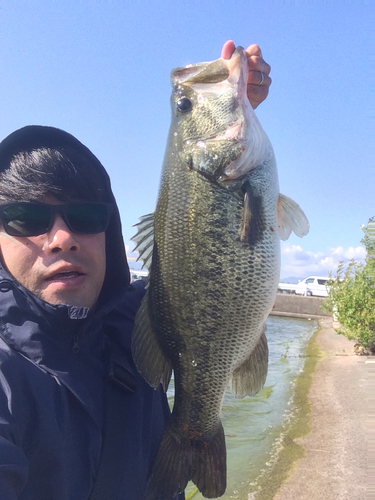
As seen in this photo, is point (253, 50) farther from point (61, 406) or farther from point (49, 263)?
point (61, 406)

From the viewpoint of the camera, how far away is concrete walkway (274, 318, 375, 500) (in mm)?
5234

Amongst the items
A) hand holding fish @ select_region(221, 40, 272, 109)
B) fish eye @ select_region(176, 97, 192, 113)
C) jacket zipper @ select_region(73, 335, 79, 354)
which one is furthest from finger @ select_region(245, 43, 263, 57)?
jacket zipper @ select_region(73, 335, 79, 354)

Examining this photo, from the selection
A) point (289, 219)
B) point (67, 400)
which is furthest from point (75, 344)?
point (289, 219)

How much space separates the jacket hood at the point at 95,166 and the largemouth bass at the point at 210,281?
Result: 253 mm

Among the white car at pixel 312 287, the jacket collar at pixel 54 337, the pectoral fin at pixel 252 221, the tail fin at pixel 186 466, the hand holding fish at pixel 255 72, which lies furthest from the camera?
the white car at pixel 312 287

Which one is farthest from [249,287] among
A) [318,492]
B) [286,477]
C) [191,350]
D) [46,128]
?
[286,477]

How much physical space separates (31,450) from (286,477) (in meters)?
5.24

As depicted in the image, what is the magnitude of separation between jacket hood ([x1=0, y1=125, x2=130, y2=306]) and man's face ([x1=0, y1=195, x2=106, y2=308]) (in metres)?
0.29

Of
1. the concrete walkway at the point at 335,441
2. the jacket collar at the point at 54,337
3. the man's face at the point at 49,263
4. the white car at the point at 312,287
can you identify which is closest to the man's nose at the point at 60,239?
the man's face at the point at 49,263

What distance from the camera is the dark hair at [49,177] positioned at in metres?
1.89

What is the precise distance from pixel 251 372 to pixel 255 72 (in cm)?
157

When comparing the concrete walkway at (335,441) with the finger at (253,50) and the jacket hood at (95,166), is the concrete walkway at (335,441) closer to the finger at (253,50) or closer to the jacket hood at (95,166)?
the jacket hood at (95,166)

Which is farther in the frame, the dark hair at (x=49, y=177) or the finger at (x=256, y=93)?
the finger at (x=256, y=93)

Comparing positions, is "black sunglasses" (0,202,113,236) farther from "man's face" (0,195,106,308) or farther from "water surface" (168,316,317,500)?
"water surface" (168,316,317,500)
